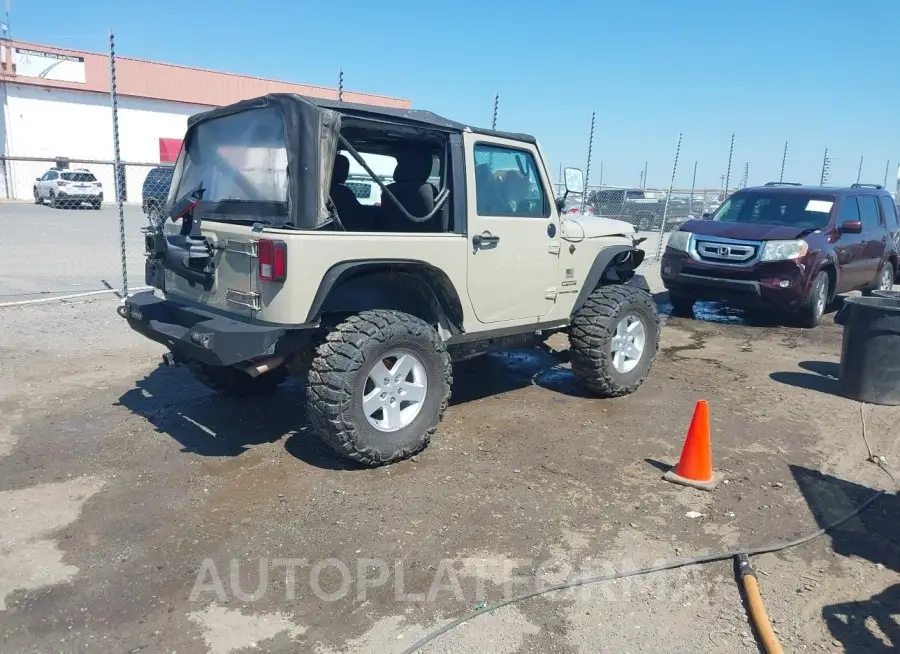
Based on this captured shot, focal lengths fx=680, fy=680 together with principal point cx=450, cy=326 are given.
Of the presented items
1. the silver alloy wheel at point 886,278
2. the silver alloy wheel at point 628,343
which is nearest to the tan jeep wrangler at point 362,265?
the silver alloy wheel at point 628,343

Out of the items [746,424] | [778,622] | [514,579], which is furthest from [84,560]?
[746,424]

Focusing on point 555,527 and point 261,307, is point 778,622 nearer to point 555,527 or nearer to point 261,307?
point 555,527

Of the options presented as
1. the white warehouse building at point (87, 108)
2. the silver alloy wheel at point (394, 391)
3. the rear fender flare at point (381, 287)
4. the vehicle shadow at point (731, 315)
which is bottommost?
the vehicle shadow at point (731, 315)

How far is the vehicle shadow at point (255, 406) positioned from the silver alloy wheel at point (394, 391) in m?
0.38

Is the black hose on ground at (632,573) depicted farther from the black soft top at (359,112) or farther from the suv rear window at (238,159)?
the black soft top at (359,112)

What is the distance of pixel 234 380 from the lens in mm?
5477

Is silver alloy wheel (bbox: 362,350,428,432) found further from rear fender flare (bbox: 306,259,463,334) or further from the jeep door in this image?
the jeep door

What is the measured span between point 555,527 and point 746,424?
8.30 ft

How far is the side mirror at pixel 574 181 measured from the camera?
541 centimetres

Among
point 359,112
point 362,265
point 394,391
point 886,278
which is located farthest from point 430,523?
point 886,278

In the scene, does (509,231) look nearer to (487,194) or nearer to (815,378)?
(487,194)

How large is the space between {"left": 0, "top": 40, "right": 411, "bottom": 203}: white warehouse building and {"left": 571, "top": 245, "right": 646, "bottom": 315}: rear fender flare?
29818 millimetres

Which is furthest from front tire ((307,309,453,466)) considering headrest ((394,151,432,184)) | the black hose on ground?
the black hose on ground

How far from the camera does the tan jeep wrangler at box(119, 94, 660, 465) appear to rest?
12.7ft
